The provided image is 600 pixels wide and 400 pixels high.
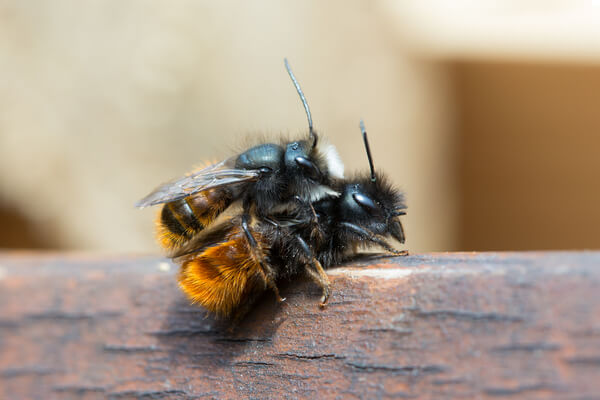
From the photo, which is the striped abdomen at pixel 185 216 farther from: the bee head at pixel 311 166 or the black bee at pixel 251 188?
the bee head at pixel 311 166

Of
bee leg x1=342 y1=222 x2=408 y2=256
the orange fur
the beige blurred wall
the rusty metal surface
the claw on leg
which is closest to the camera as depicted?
the rusty metal surface

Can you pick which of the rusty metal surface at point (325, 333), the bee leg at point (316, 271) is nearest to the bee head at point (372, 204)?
the bee leg at point (316, 271)

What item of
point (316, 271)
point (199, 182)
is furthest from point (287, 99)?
point (316, 271)

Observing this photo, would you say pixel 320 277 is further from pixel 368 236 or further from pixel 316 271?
pixel 368 236

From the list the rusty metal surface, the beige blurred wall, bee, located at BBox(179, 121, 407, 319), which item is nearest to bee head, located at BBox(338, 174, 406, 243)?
bee, located at BBox(179, 121, 407, 319)

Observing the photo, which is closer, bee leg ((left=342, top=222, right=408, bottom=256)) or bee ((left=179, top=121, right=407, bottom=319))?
bee ((left=179, top=121, right=407, bottom=319))

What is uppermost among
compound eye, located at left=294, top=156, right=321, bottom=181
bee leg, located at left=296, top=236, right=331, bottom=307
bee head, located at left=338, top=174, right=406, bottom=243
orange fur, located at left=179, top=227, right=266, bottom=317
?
compound eye, located at left=294, top=156, right=321, bottom=181

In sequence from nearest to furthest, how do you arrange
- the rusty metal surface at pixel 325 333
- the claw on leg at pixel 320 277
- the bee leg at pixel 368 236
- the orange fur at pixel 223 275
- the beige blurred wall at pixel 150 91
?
the rusty metal surface at pixel 325 333
the claw on leg at pixel 320 277
the orange fur at pixel 223 275
the bee leg at pixel 368 236
the beige blurred wall at pixel 150 91

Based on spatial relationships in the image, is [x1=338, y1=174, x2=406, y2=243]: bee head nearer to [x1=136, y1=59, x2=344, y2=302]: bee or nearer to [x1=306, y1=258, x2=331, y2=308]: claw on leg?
[x1=136, y1=59, x2=344, y2=302]: bee

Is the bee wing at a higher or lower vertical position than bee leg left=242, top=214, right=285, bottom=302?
higher
